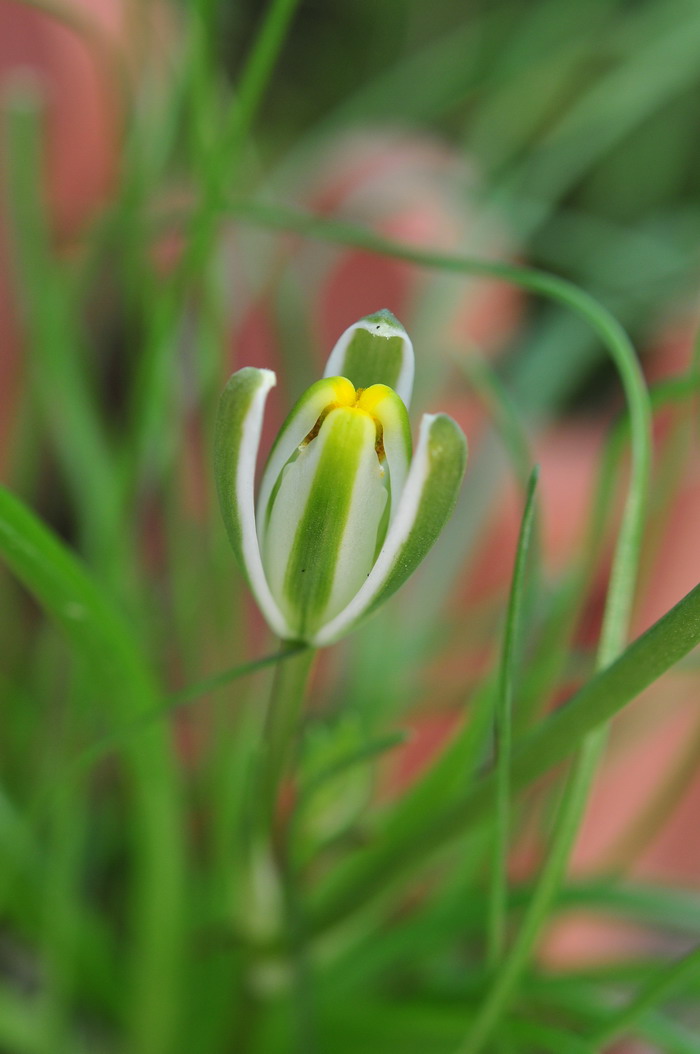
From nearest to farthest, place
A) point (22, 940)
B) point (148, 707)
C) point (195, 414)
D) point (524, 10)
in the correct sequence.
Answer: point (148, 707), point (22, 940), point (195, 414), point (524, 10)

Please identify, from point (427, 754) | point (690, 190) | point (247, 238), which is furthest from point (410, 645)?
point (690, 190)

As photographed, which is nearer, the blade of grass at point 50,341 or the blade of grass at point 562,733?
the blade of grass at point 562,733

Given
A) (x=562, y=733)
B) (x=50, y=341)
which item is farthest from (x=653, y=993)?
(x=50, y=341)

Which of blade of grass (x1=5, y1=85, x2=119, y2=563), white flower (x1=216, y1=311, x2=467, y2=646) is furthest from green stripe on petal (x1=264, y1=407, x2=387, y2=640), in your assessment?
blade of grass (x1=5, y1=85, x2=119, y2=563)

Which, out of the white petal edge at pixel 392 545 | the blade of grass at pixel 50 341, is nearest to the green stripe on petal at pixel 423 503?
the white petal edge at pixel 392 545

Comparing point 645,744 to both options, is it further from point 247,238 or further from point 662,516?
point 247,238

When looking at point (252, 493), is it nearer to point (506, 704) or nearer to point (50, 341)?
point (506, 704)

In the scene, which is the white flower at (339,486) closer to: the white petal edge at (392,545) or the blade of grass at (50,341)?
the white petal edge at (392,545)
